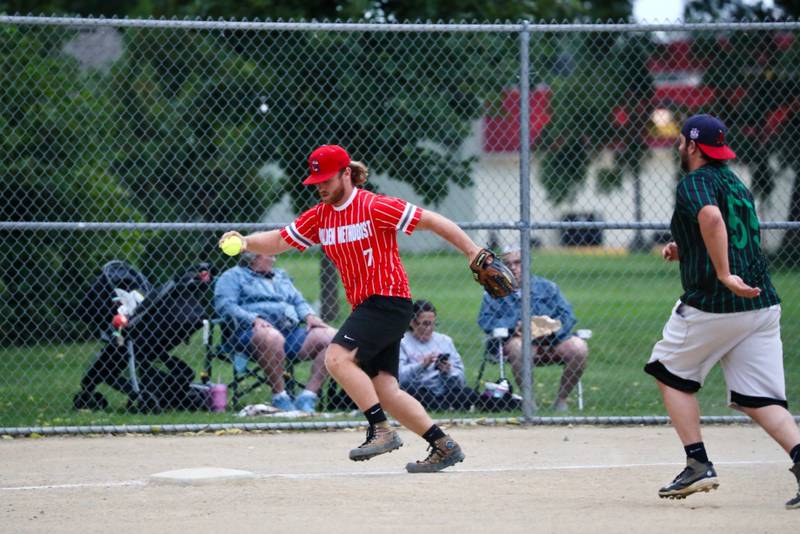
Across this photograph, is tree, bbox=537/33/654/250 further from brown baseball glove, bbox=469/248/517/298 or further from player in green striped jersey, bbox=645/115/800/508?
player in green striped jersey, bbox=645/115/800/508

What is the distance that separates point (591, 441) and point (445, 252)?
15.5ft

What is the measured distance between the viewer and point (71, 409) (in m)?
9.76

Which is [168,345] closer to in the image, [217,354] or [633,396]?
[217,354]

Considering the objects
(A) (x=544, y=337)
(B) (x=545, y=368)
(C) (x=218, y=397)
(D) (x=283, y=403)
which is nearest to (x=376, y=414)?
(D) (x=283, y=403)

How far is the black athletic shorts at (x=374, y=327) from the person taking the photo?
6.75 meters

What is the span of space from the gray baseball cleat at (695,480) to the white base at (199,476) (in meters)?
2.32

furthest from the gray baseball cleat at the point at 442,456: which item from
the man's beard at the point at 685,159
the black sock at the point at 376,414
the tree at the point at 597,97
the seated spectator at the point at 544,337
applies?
the tree at the point at 597,97

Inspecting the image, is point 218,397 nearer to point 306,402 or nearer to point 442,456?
point 306,402

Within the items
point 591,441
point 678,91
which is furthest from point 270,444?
point 678,91

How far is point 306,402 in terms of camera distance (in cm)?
952

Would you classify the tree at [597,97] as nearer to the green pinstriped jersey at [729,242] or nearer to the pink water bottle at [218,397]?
the pink water bottle at [218,397]

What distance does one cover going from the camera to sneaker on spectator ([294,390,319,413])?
9.52 meters

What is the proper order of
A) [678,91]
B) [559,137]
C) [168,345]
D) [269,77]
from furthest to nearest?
[678,91]
[559,137]
[269,77]
[168,345]

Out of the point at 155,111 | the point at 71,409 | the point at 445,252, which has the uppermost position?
the point at 155,111
